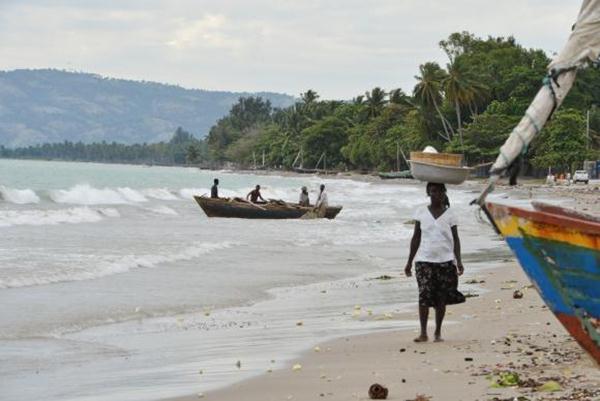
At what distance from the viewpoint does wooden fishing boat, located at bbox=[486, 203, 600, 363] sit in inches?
233

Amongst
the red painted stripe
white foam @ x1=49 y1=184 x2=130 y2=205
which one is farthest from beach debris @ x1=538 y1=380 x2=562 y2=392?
white foam @ x1=49 y1=184 x2=130 y2=205

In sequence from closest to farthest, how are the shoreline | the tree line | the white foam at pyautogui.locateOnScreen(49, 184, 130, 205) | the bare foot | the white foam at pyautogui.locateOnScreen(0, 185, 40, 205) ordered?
the shoreline, the bare foot, the white foam at pyautogui.locateOnScreen(0, 185, 40, 205), the white foam at pyautogui.locateOnScreen(49, 184, 130, 205), the tree line

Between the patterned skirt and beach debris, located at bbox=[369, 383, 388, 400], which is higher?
the patterned skirt

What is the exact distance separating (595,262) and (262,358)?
3.57 meters

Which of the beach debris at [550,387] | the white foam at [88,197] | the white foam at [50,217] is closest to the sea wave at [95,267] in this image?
the beach debris at [550,387]

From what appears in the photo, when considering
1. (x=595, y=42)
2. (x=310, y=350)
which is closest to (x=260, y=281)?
(x=310, y=350)

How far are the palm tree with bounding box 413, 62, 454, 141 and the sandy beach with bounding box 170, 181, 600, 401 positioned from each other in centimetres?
8587

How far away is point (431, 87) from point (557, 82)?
9005 centimetres

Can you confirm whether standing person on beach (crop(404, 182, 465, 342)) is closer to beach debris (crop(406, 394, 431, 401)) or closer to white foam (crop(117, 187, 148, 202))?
beach debris (crop(406, 394, 431, 401))

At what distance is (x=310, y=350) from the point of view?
900cm

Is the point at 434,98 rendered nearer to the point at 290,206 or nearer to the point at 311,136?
the point at 311,136

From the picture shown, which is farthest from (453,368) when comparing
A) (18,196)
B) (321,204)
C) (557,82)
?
(18,196)

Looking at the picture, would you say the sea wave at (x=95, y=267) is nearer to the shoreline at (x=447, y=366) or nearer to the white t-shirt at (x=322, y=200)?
the shoreline at (x=447, y=366)

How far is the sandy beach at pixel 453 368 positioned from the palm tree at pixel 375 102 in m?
121
